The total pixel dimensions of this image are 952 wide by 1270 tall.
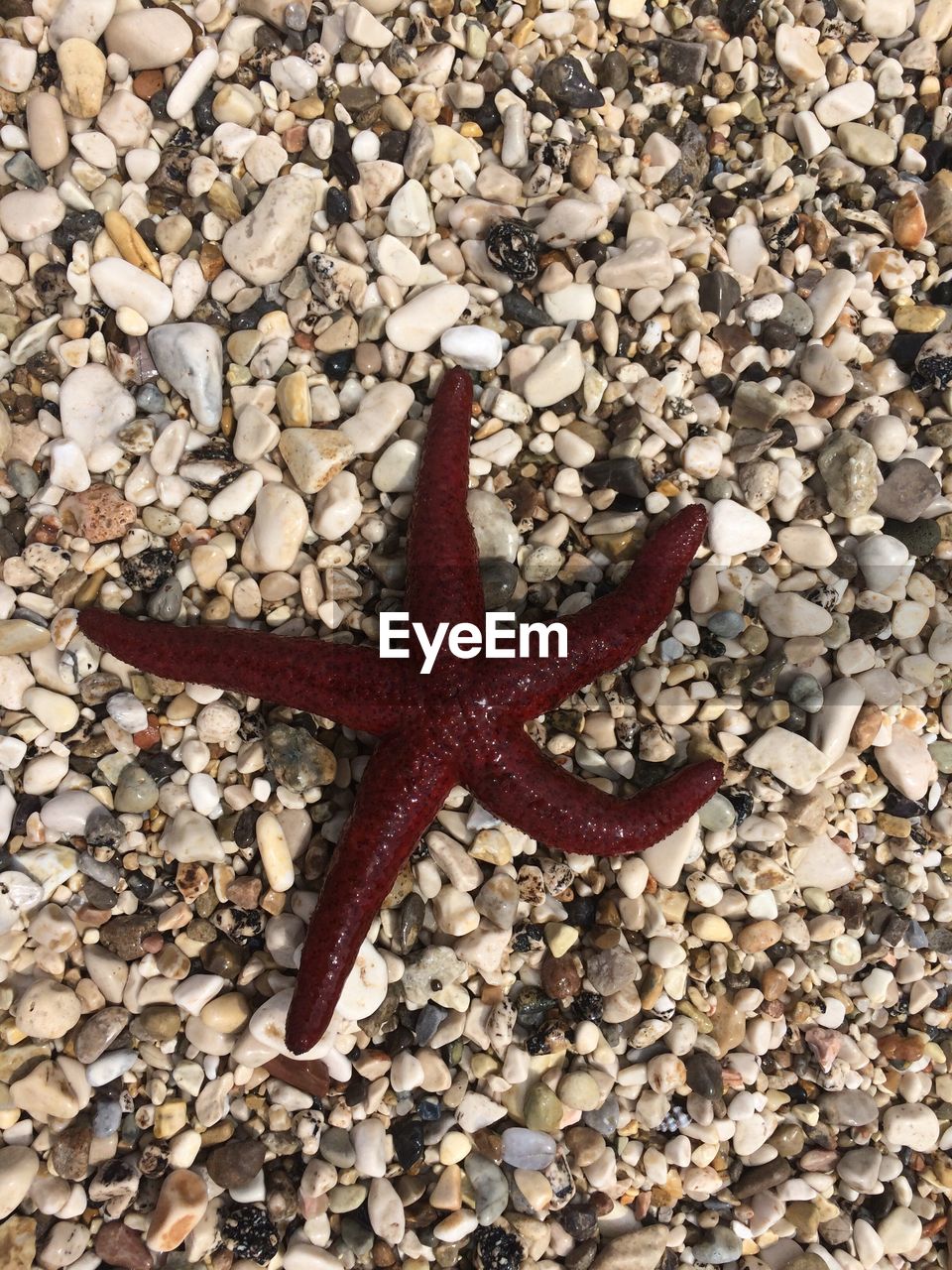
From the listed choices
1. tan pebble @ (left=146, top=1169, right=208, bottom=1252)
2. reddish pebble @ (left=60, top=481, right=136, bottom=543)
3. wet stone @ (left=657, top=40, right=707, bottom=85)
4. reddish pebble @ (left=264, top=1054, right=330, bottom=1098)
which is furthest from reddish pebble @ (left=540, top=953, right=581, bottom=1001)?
wet stone @ (left=657, top=40, right=707, bottom=85)

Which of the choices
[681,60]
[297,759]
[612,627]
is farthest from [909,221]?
[297,759]

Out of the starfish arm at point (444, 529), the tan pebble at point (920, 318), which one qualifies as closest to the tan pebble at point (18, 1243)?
the starfish arm at point (444, 529)

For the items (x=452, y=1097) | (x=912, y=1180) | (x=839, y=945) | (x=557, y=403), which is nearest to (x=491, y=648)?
(x=557, y=403)

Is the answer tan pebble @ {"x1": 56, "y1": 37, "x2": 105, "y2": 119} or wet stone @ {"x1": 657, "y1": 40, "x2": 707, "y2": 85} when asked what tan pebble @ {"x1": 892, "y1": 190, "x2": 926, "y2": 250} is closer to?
wet stone @ {"x1": 657, "y1": 40, "x2": 707, "y2": 85}

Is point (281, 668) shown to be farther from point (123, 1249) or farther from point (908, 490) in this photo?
point (908, 490)

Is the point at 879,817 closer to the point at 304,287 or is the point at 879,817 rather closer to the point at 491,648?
the point at 491,648

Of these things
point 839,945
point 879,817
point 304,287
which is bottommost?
point 839,945
